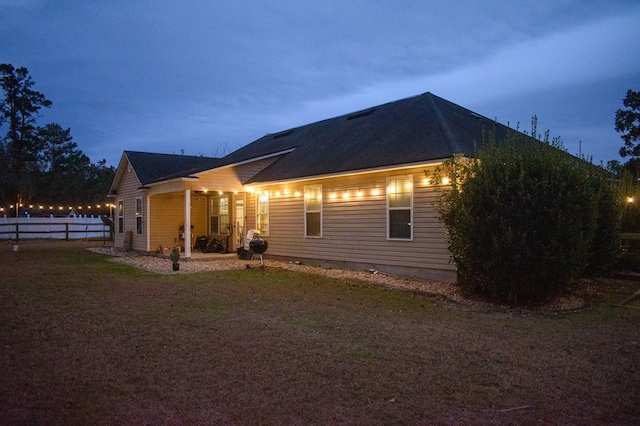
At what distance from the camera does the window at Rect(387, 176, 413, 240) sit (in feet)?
36.5

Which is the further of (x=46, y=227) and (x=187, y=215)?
(x=46, y=227)

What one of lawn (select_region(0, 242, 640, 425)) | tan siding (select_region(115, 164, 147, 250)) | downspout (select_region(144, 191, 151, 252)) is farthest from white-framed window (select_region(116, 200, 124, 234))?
lawn (select_region(0, 242, 640, 425))

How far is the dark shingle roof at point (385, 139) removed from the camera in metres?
10.9

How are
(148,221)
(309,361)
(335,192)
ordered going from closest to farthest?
(309,361) < (335,192) < (148,221)

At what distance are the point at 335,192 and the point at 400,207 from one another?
→ 8.00 feet

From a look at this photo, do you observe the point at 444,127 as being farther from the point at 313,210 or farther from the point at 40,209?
the point at 40,209

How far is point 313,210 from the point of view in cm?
1392

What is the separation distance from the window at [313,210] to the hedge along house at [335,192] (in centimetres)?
3

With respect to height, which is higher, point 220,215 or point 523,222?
point 220,215

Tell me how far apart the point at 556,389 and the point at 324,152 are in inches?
448

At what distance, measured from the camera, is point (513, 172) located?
788 cm

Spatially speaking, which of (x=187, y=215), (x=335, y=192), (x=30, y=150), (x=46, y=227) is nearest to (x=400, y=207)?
(x=335, y=192)

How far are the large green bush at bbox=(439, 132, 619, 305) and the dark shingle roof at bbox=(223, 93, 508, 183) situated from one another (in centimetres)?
166

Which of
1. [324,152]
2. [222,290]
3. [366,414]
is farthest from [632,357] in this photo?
[324,152]
